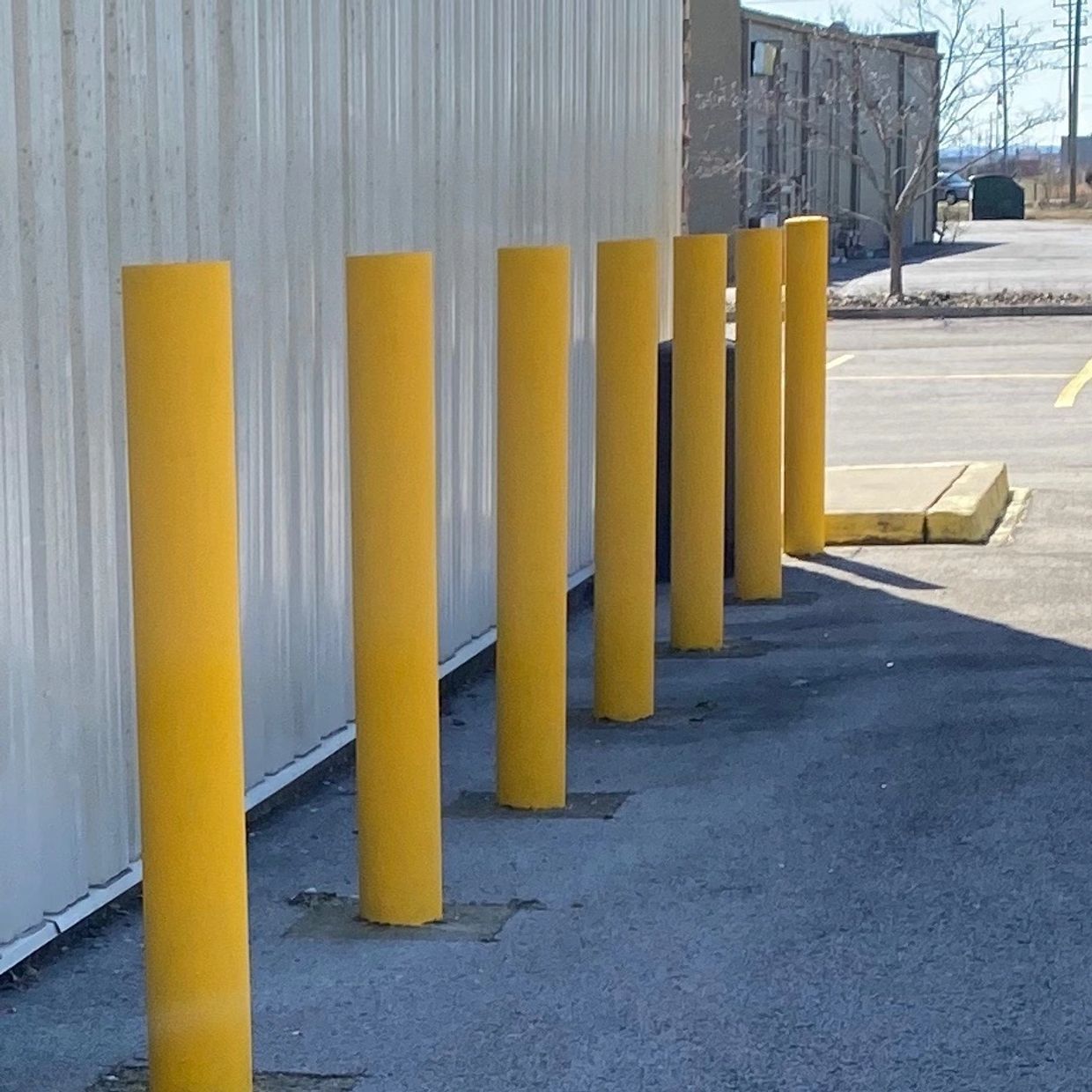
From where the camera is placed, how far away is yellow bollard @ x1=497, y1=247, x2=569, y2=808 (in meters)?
5.48

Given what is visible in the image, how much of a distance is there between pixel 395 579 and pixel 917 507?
5754 mm

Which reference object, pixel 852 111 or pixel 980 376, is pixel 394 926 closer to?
pixel 980 376

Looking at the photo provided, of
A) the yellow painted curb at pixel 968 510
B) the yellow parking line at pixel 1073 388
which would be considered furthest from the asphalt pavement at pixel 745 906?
the yellow parking line at pixel 1073 388

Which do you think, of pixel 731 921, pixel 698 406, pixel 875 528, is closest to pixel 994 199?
pixel 875 528

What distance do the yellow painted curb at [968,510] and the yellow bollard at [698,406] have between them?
2.55m

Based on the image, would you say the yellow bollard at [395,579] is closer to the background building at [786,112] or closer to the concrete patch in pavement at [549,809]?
the concrete patch in pavement at [549,809]

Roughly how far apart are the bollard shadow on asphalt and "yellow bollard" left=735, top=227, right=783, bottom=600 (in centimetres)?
130

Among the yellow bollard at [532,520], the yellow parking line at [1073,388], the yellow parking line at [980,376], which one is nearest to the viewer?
the yellow bollard at [532,520]

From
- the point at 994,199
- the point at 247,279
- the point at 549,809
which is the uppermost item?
the point at 994,199

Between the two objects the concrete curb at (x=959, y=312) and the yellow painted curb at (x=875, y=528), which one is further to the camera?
the concrete curb at (x=959, y=312)

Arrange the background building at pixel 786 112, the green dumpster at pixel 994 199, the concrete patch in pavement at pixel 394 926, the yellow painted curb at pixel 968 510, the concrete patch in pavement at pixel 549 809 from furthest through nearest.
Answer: the green dumpster at pixel 994 199 → the background building at pixel 786 112 → the yellow painted curb at pixel 968 510 → the concrete patch in pavement at pixel 549 809 → the concrete patch in pavement at pixel 394 926

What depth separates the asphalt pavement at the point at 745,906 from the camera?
3.99 metres

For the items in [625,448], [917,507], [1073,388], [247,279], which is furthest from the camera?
[1073,388]

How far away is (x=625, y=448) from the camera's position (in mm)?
6402
